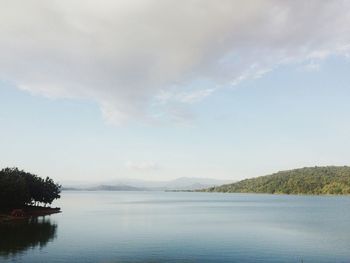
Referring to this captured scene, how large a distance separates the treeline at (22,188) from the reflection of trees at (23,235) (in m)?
12.7

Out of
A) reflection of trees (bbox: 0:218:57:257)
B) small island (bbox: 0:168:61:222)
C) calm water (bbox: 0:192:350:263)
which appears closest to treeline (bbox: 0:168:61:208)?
small island (bbox: 0:168:61:222)

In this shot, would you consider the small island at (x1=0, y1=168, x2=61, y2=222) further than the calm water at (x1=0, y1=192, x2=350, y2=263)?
Yes

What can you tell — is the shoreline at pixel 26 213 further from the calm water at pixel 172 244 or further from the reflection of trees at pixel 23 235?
the calm water at pixel 172 244

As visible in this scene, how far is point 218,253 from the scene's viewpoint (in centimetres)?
8494

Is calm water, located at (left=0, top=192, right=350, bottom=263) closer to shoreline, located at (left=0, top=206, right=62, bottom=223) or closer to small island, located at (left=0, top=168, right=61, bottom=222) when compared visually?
shoreline, located at (left=0, top=206, right=62, bottom=223)

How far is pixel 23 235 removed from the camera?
108 metres

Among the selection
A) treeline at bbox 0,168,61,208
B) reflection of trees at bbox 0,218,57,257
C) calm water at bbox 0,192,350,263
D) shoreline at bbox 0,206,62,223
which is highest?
treeline at bbox 0,168,61,208

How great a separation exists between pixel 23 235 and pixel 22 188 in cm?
4821

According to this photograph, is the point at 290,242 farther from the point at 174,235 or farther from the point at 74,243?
the point at 74,243

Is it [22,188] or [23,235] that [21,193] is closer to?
[22,188]

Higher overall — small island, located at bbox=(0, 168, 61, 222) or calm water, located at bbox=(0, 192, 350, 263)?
small island, located at bbox=(0, 168, 61, 222)

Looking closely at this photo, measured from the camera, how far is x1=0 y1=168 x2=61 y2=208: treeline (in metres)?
146

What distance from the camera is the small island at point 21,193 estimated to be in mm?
145625

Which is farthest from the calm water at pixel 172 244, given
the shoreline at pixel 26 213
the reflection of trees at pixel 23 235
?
the shoreline at pixel 26 213
